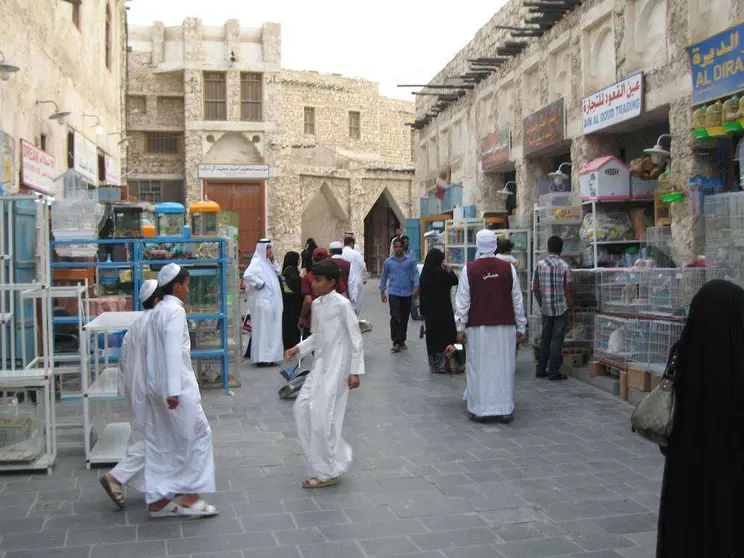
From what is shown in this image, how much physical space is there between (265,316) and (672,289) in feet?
18.1

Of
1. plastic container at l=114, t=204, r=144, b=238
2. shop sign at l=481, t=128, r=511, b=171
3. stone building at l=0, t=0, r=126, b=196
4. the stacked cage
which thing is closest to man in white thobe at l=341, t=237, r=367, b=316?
plastic container at l=114, t=204, r=144, b=238

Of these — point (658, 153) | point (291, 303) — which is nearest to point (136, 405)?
point (291, 303)

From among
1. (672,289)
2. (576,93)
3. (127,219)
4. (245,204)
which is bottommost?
(672,289)

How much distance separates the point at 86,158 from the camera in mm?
17328

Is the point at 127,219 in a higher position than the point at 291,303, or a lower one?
higher

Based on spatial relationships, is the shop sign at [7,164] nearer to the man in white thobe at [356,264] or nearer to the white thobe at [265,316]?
A: the white thobe at [265,316]

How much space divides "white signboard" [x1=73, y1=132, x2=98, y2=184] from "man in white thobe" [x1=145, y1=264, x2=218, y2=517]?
1173 cm

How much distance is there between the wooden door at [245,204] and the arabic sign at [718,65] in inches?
918

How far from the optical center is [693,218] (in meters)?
9.84

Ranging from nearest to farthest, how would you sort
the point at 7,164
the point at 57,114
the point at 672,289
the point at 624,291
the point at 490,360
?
the point at 490,360 < the point at 672,289 < the point at 624,291 < the point at 7,164 < the point at 57,114

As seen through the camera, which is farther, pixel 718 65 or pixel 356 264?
pixel 356 264

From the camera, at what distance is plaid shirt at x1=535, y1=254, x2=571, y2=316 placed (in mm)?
9852

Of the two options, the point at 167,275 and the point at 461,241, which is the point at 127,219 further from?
the point at 461,241

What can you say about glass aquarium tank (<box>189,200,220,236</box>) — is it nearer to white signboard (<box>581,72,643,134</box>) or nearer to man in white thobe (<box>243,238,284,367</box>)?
man in white thobe (<box>243,238,284,367</box>)
